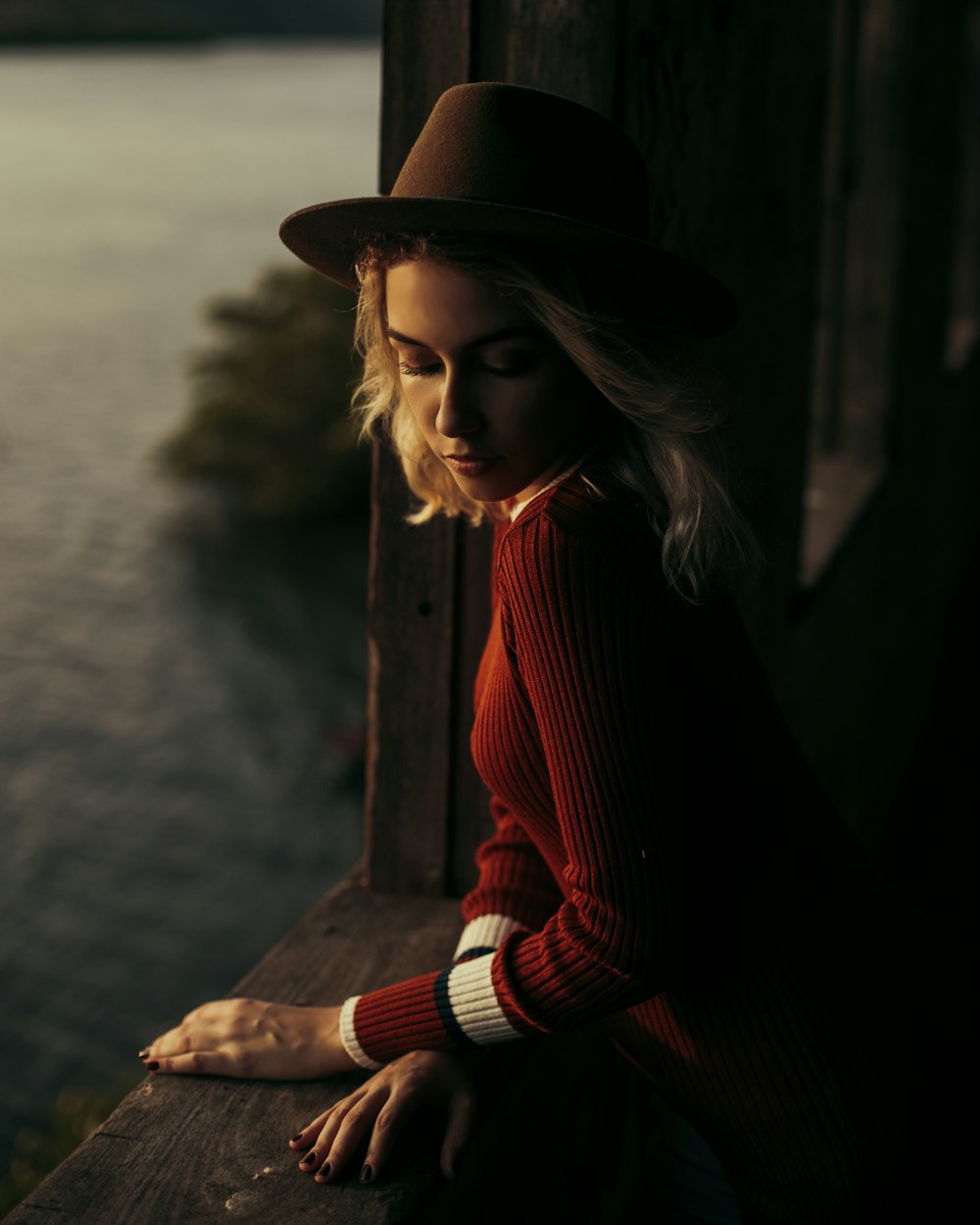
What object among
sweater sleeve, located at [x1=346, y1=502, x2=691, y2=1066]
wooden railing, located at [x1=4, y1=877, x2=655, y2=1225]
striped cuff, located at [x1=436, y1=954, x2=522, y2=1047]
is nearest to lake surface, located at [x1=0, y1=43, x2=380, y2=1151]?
wooden railing, located at [x1=4, y1=877, x2=655, y2=1225]

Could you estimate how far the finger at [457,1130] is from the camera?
4.67ft

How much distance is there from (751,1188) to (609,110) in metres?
1.21

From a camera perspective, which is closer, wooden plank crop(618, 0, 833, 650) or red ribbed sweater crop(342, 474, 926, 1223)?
red ribbed sweater crop(342, 474, 926, 1223)

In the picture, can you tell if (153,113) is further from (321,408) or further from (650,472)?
(650,472)

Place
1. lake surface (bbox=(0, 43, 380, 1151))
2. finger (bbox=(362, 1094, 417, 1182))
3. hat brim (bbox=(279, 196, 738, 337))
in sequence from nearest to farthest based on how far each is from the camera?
hat brim (bbox=(279, 196, 738, 337)) → finger (bbox=(362, 1094, 417, 1182)) → lake surface (bbox=(0, 43, 380, 1151))

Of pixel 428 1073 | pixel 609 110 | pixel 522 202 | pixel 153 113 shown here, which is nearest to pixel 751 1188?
pixel 428 1073

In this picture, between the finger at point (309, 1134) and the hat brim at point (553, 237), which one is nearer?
the hat brim at point (553, 237)

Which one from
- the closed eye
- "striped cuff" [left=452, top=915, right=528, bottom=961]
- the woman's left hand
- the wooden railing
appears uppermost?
the closed eye

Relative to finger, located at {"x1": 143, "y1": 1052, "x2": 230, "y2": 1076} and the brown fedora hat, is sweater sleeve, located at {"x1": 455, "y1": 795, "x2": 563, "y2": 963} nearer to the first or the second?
finger, located at {"x1": 143, "y1": 1052, "x2": 230, "y2": 1076}

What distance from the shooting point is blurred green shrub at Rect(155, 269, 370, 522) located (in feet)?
61.9

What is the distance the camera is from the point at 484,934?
5.24 feet

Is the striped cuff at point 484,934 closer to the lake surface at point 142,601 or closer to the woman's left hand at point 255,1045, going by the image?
the woman's left hand at point 255,1045

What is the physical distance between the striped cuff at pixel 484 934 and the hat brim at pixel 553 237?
0.71 metres

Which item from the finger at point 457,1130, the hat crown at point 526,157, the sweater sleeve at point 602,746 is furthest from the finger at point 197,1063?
the hat crown at point 526,157
